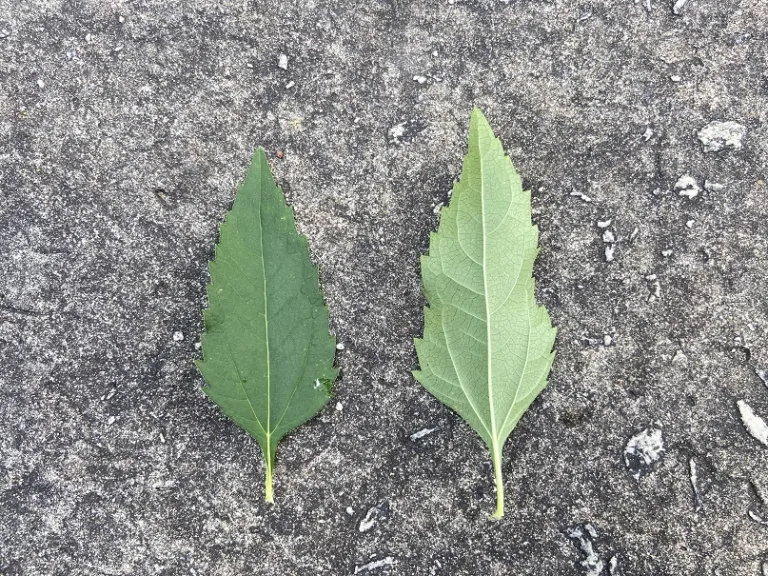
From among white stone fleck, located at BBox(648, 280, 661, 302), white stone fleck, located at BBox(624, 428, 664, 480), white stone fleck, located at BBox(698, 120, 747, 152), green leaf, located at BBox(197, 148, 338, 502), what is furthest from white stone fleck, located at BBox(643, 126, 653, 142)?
green leaf, located at BBox(197, 148, 338, 502)

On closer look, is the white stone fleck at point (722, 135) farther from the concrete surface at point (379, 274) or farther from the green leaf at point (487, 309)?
the green leaf at point (487, 309)

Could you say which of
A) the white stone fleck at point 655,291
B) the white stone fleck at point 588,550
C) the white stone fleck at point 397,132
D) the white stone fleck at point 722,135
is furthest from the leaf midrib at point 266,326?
the white stone fleck at point 722,135

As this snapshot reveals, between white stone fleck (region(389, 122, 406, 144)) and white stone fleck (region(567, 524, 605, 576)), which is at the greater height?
white stone fleck (region(389, 122, 406, 144))

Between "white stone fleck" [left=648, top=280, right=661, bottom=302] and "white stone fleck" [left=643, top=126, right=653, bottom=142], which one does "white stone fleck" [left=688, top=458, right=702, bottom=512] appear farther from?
"white stone fleck" [left=643, top=126, right=653, bottom=142]

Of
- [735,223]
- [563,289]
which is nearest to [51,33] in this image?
[563,289]

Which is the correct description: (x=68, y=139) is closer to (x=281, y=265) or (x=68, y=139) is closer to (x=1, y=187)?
(x=1, y=187)
